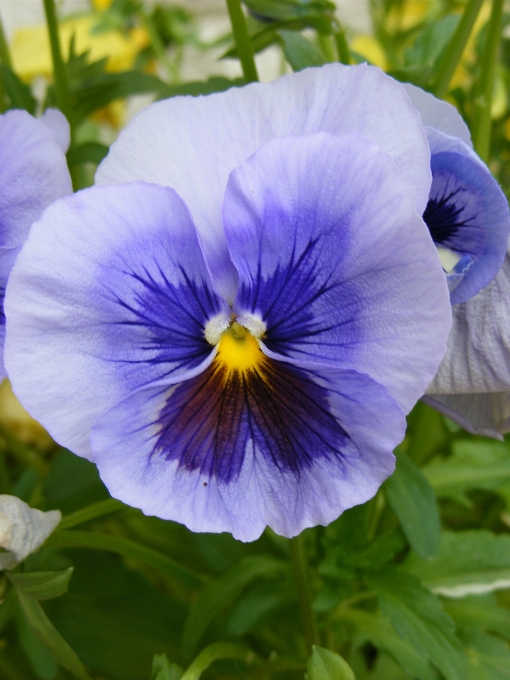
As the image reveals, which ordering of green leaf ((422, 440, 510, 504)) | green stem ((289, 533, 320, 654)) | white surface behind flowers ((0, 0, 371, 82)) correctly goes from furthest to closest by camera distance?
white surface behind flowers ((0, 0, 371, 82)), green leaf ((422, 440, 510, 504)), green stem ((289, 533, 320, 654))

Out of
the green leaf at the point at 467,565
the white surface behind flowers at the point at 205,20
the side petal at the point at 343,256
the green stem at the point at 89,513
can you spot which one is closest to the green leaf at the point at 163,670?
the green stem at the point at 89,513

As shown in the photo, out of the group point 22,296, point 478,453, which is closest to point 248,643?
point 478,453

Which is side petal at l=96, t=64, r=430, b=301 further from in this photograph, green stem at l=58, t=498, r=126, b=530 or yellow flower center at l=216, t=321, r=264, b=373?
green stem at l=58, t=498, r=126, b=530

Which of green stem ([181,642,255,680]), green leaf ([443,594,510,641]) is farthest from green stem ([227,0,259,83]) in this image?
green leaf ([443,594,510,641])

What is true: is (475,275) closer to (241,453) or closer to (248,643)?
(241,453)

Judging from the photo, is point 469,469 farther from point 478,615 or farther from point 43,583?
point 43,583

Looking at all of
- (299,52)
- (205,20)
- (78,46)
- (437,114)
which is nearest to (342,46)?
(299,52)
